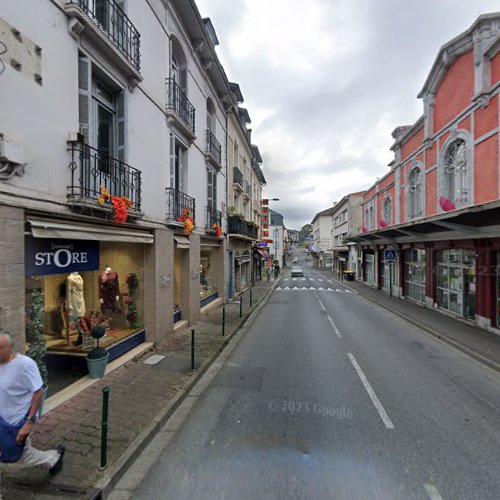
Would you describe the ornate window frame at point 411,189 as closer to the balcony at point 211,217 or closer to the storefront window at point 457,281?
the storefront window at point 457,281

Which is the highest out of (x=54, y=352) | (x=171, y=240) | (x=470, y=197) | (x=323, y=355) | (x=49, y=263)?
(x=470, y=197)

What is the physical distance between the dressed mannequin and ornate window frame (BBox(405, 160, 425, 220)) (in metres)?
15.3

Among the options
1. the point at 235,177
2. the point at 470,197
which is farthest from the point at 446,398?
the point at 235,177

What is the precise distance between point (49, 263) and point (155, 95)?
5800 millimetres

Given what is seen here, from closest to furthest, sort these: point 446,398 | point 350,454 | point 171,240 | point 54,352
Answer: point 350,454 < point 446,398 < point 54,352 < point 171,240

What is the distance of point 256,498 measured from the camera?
118 inches

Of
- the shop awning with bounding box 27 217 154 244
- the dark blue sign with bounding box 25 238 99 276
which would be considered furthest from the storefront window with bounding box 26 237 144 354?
the shop awning with bounding box 27 217 154 244

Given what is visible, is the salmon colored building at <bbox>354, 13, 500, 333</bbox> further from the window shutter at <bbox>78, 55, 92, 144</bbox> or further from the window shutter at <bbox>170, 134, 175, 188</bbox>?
the window shutter at <bbox>78, 55, 92, 144</bbox>

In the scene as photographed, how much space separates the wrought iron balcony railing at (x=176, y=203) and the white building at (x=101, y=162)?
0.05 meters

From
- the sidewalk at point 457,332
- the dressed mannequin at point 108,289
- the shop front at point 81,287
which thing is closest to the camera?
the shop front at point 81,287

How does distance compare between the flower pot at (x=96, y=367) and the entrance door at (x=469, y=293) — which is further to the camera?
the entrance door at (x=469, y=293)

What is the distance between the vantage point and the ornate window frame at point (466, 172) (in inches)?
409

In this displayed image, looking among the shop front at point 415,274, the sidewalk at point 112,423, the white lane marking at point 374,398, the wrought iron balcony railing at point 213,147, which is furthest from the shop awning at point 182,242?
the shop front at point 415,274

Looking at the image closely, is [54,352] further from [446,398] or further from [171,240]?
[446,398]
